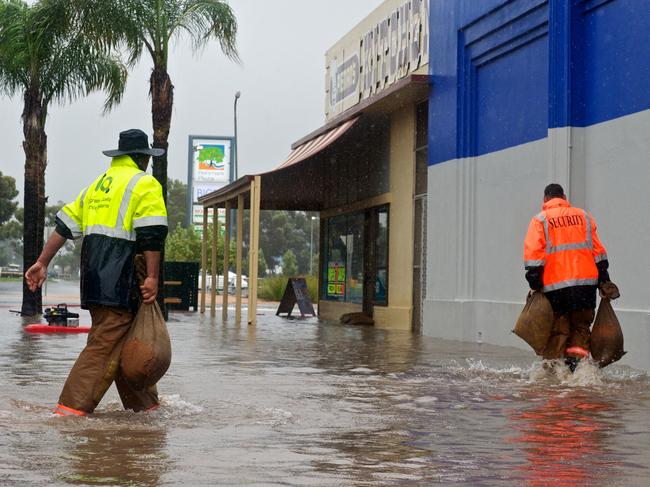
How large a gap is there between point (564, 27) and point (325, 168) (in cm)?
1217

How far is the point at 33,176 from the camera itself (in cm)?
2430

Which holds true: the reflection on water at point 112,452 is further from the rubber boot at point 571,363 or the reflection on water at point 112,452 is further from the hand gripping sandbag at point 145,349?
the rubber boot at point 571,363

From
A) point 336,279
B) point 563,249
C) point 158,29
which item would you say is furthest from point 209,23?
point 563,249

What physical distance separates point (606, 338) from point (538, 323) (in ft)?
1.94

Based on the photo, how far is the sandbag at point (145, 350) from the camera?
24.2ft

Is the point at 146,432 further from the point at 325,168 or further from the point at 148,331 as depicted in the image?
the point at 325,168

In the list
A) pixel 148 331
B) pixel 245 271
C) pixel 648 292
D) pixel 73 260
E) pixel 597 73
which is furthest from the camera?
pixel 73 260

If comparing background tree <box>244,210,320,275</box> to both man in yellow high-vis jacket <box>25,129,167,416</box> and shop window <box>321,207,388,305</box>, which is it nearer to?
shop window <box>321,207,388,305</box>

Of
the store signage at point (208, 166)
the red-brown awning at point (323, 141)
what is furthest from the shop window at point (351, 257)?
the store signage at point (208, 166)

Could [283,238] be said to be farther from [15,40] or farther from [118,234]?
[118,234]

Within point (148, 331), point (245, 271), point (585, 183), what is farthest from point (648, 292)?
point (245, 271)

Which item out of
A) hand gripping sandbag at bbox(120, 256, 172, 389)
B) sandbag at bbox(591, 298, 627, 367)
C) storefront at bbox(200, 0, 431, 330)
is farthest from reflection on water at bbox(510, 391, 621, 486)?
storefront at bbox(200, 0, 431, 330)

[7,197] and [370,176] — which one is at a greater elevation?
[7,197]

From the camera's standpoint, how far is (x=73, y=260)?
168 meters
